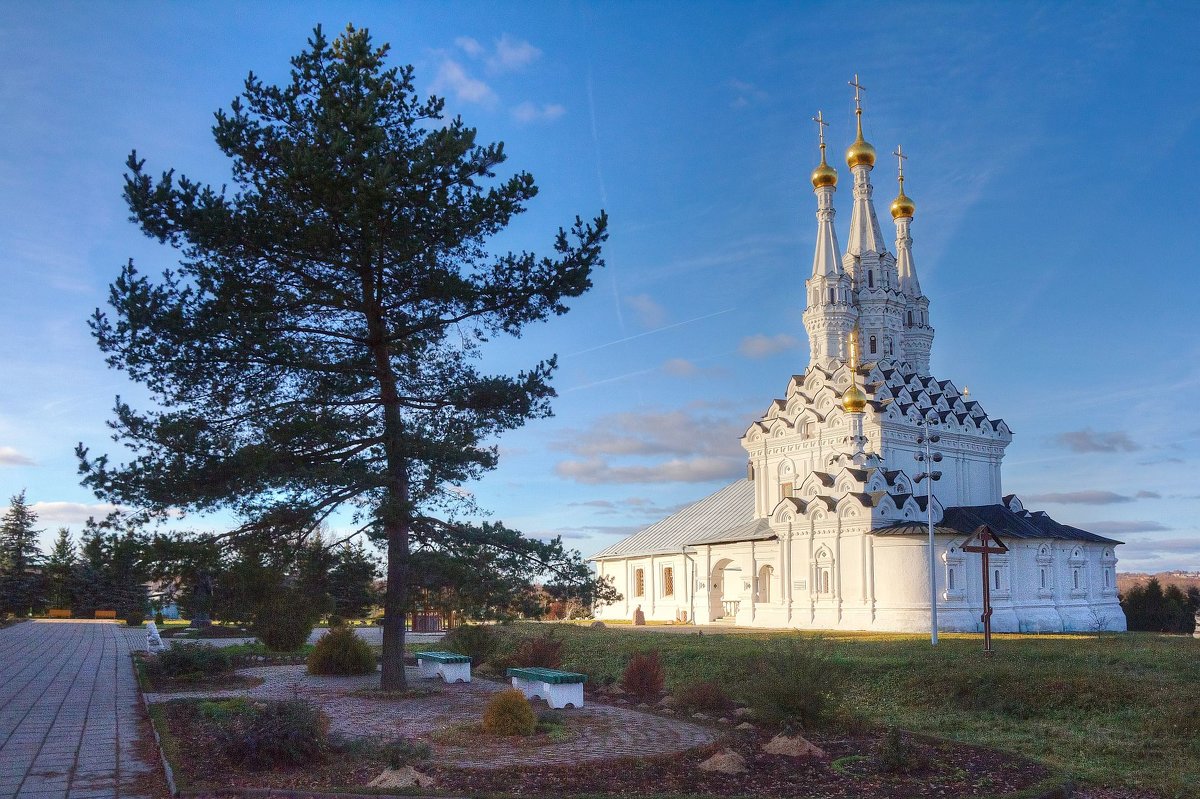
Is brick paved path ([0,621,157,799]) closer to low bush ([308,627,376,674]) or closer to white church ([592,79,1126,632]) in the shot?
low bush ([308,627,376,674])

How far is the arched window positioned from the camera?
37844mm

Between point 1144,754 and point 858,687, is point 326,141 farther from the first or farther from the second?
point 1144,754

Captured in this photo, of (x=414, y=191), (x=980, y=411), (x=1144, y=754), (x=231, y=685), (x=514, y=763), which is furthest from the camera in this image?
(x=980, y=411)

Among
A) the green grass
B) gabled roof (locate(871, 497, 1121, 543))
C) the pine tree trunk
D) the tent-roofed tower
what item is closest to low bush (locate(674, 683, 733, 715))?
the green grass

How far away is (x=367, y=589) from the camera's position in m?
14.7

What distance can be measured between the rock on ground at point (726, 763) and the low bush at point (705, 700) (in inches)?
156

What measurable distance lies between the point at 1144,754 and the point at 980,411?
1320 inches

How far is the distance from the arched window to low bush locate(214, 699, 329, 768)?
30.4 meters

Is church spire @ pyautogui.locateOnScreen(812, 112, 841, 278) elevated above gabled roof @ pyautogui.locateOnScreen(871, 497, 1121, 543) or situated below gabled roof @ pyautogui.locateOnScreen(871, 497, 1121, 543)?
above

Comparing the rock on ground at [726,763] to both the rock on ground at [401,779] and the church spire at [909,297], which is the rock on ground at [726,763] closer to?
the rock on ground at [401,779]

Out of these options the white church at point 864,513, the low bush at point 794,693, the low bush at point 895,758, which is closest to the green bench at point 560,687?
the low bush at point 794,693

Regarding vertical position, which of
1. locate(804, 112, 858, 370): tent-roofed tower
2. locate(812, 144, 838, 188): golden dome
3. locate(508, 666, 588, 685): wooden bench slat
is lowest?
locate(508, 666, 588, 685): wooden bench slat

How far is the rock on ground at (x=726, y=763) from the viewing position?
29.0ft

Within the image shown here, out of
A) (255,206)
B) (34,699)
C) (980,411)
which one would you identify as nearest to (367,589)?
(34,699)
